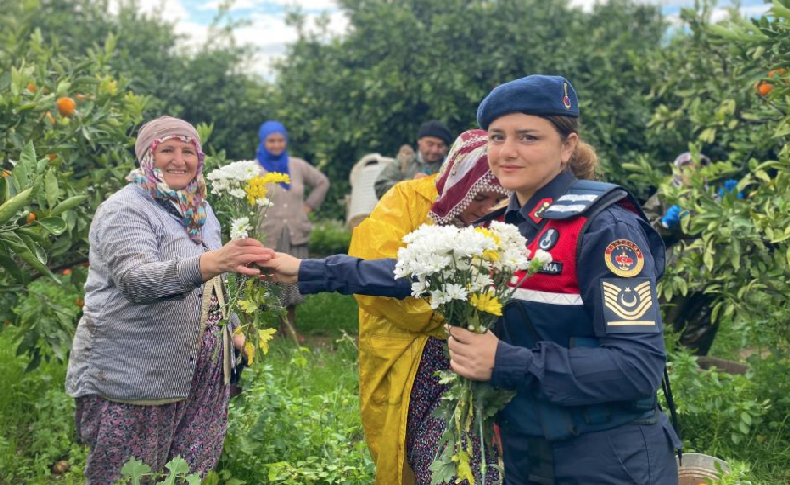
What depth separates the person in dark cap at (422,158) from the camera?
7.82m

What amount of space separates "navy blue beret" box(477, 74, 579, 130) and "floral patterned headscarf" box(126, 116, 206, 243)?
1.58 meters

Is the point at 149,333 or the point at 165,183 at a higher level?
the point at 165,183

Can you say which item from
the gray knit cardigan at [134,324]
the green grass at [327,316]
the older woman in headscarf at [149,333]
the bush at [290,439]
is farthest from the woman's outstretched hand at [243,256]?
the green grass at [327,316]

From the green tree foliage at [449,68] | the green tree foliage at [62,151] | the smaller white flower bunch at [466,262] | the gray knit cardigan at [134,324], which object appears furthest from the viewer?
the green tree foliage at [449,68]

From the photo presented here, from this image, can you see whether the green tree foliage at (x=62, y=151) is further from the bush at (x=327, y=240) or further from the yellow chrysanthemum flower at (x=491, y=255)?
the bush at (x=327, y=240)

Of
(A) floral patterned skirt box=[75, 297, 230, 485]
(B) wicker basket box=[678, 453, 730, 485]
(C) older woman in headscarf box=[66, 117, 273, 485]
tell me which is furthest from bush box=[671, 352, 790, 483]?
(C) older woman in headscarf box=[66, 117, 273, 485]

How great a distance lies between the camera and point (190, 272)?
10.1ft

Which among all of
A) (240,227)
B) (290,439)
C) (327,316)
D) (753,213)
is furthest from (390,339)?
(327,316)

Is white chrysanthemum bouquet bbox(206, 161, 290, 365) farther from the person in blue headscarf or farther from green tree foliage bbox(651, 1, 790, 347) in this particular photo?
the person in blue headscarf

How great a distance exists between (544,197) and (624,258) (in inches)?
13.1

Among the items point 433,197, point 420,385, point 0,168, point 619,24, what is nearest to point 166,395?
point 420,385

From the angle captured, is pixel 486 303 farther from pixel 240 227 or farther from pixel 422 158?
pixel 422 158

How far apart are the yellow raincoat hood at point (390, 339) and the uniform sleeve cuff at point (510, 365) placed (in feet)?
2.51

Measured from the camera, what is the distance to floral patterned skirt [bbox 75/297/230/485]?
3.46 metres
